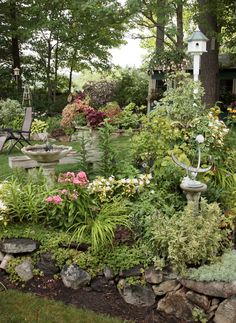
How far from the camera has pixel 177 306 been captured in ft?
12.4

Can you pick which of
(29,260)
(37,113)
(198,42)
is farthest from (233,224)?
(37,113)

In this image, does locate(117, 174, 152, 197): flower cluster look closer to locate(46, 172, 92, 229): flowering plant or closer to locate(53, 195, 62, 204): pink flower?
locate(46, 172, 92, 229): flowering plant

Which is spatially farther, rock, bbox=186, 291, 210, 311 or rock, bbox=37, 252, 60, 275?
rock, bbox=37, 252, 60, 275

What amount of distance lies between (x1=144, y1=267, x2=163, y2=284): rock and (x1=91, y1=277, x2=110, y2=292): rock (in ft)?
1.53

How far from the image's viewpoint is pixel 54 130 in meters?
11.6

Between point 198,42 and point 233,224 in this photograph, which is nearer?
point 233,224

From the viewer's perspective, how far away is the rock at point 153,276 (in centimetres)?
389

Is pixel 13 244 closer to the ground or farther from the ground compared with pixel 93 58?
closer to the ground

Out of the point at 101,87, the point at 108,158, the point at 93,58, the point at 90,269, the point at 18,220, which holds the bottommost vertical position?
the point at 90,269

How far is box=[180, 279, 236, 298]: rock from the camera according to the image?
3629mm

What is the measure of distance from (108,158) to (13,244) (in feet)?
5.82

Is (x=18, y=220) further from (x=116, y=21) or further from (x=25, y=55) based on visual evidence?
(x=25, y=55)

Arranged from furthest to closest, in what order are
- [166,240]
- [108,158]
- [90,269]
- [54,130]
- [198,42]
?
[54,130] < [198,42] < [108,158] < [90,269] < [166,240]

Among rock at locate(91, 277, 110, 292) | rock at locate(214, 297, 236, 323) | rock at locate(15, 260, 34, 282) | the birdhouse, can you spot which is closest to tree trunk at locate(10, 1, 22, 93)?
the birdhouse
